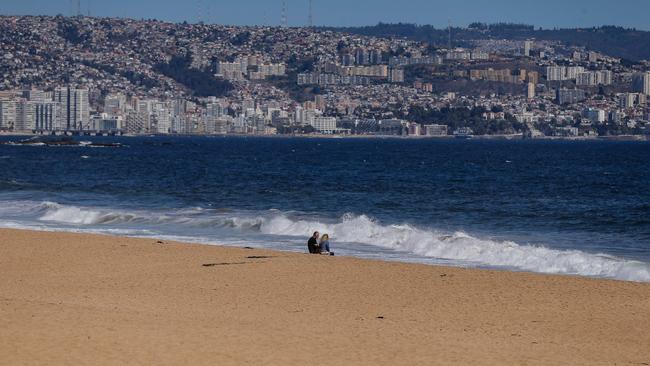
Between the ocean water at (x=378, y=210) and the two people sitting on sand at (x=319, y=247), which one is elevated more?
the two people sitting on sand at (x=319, y=247)

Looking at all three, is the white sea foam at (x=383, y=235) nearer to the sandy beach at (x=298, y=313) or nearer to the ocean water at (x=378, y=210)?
the ocean water at (x=378, y=210)

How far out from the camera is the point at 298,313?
1427 centimetres

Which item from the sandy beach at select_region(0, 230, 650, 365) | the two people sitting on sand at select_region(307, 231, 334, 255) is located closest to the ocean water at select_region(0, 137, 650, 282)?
the two people sitting on sand at select_region(307, 231, 334, 255)

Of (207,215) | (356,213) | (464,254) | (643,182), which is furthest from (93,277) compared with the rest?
(643,182)

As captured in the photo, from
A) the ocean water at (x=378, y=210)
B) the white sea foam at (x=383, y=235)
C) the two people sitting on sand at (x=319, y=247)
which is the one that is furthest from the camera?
the ocean water at (x=378, y=210)

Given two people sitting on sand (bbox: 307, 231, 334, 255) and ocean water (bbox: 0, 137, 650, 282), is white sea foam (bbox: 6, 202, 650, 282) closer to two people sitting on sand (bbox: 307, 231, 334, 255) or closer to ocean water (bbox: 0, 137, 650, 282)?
ocean water (bbox: 0, 137, 650, 282)

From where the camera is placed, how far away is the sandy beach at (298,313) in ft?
37.5

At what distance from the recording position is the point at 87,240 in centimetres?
2416

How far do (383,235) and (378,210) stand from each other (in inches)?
450

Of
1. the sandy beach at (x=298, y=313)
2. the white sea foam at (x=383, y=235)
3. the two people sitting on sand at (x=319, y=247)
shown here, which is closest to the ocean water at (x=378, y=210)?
the white sea foam at (x=383, y=235)

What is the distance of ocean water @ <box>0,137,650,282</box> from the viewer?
81.7 ft

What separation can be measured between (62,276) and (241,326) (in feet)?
19.1

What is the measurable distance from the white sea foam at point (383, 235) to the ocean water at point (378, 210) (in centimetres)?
4

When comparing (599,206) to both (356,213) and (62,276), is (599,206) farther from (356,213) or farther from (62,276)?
(62,276)
